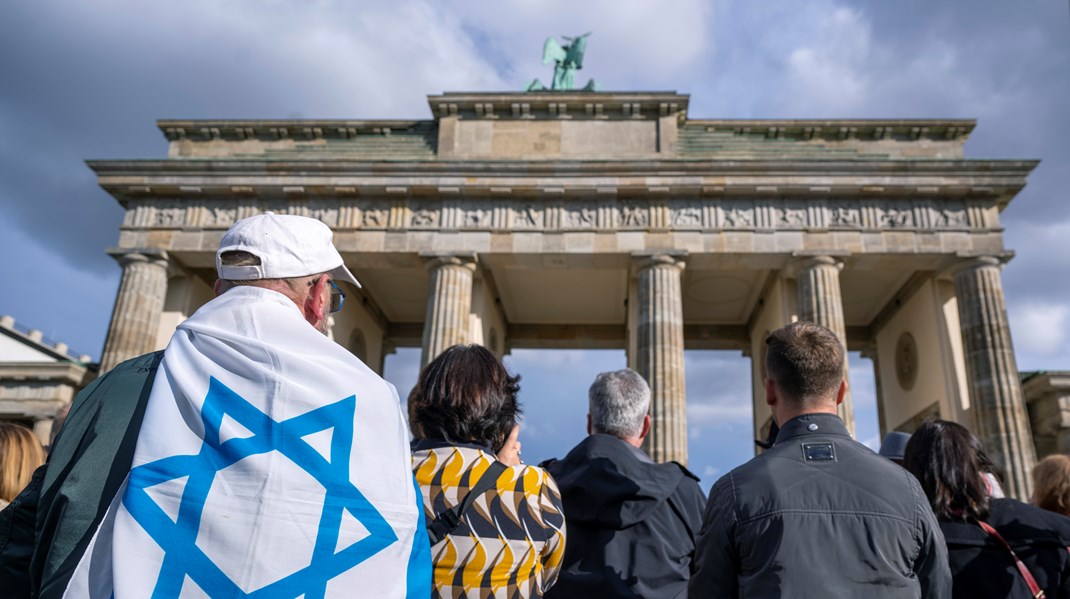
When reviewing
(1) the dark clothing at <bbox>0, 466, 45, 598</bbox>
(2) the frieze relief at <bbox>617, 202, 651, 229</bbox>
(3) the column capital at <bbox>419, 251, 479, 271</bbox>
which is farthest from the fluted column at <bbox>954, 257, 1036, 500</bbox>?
(1) the dark clothing at <bbox>0, 466, 45, 598</bbox>

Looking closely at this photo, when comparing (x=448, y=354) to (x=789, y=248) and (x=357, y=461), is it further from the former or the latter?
(x=789, y=248)

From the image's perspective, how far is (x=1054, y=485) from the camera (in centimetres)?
396

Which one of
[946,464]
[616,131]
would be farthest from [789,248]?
[946,464]

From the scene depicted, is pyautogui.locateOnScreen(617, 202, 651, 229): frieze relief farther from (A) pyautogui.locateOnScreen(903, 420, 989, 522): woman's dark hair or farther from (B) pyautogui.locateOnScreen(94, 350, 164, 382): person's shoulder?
(B) pyautogui.locateOnScreen(94, 350, 164, 382): person's shoulder

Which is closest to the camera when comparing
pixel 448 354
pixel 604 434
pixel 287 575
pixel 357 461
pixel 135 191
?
pixel 287 575

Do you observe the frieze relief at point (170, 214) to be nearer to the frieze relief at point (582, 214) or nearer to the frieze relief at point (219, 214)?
the frieze relief at point (582, 214)

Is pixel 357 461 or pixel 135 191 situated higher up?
pixel 135 191

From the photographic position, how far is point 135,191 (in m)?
19.6

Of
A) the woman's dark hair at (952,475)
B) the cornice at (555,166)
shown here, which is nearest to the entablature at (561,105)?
the cornice at (555,166)

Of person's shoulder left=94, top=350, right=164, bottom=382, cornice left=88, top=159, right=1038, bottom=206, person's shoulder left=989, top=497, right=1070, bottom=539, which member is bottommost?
person's shoulder left=989, top=497, right=1070, bottom=539

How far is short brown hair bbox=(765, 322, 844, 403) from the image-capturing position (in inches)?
94.3

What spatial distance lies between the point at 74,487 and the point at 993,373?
19205 mm

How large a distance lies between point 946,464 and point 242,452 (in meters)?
2.87

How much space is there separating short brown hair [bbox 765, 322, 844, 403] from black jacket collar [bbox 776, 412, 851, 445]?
0.07m
